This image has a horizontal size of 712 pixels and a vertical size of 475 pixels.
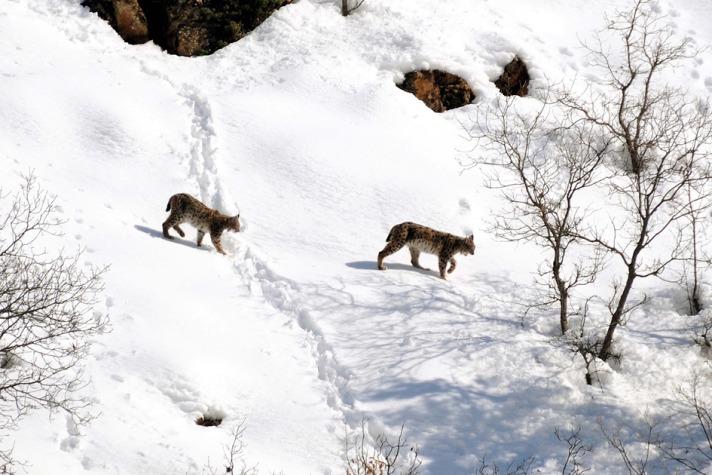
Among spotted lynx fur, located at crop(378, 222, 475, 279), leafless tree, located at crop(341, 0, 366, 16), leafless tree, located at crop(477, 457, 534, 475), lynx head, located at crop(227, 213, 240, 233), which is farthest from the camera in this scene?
leafless tree, located at crop(341, 0, 366, 16)

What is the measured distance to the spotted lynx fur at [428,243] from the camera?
15453mm

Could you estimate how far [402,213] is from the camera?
696 inches

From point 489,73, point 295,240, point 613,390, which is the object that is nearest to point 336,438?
point 613,390

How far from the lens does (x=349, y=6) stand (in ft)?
83.6

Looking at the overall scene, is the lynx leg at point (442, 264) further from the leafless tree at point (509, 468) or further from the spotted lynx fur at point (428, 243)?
the leafless tree at point (509, 468)

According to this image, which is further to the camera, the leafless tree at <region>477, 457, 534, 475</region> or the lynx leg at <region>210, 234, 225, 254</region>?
the lynx leg at <region>210, 234, 225, 254</region>

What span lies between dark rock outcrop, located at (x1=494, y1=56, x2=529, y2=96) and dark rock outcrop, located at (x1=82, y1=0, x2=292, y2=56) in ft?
28.0

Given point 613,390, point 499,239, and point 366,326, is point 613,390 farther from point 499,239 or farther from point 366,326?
point 499,239

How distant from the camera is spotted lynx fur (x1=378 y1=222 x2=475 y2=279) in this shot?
15.5 meters

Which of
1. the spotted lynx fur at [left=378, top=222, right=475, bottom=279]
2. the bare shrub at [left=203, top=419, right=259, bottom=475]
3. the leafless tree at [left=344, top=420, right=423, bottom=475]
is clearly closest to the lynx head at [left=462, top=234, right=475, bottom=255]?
the spotted lynx fur at [left=378, top=222, right=475, bottom=279]

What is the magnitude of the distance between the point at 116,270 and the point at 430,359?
6.54 meters

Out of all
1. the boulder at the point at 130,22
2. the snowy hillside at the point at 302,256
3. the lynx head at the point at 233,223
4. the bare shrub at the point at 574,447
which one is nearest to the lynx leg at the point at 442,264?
the snowy hillside at the point at 302,256

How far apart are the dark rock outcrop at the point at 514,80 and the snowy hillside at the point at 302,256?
1.20ft

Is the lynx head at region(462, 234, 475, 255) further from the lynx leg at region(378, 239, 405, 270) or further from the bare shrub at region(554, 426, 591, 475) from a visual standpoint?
the bare shrub at region(554, 426, 591, 475)
